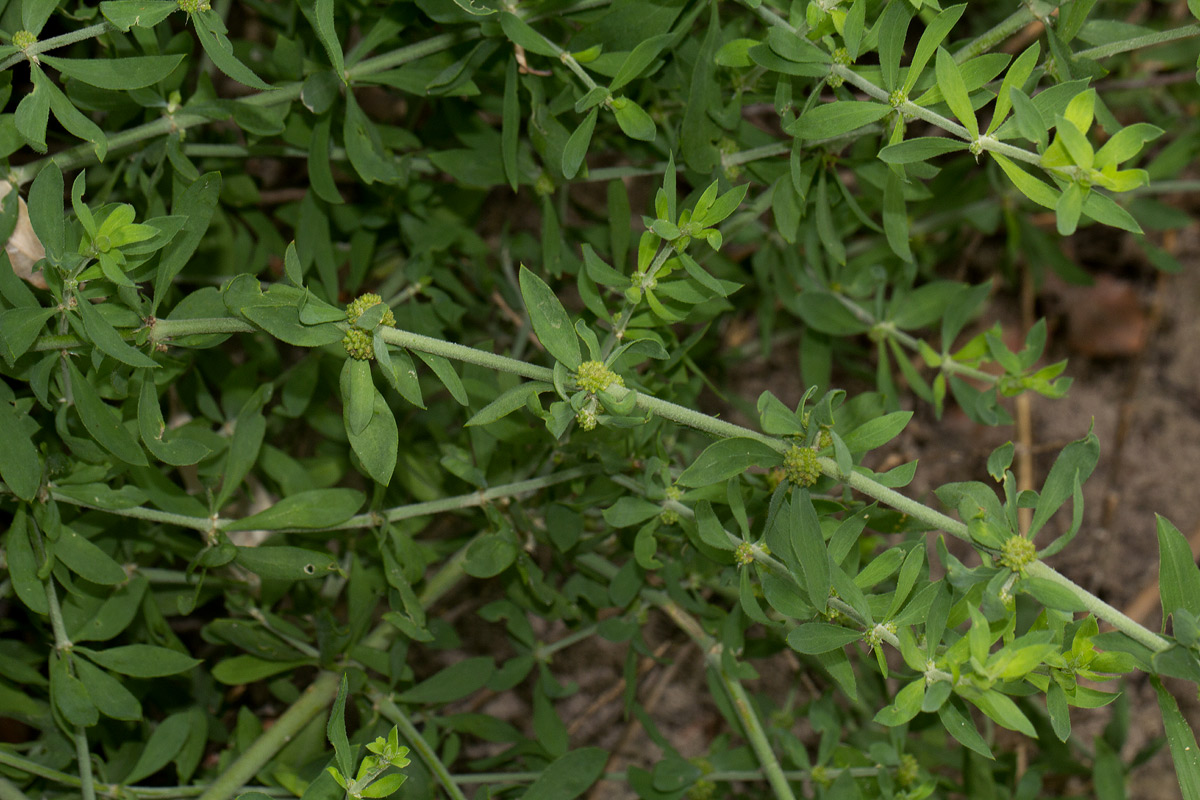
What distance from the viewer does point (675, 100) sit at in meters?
2.13

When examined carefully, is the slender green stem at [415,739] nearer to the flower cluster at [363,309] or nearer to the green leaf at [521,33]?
the flower cluster at [363,309]

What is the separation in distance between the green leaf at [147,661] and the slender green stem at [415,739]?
0.39 meters

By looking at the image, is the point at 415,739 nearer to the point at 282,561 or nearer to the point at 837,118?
the point at 282,561

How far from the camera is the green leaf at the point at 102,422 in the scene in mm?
1673

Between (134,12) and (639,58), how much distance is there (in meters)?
0.81

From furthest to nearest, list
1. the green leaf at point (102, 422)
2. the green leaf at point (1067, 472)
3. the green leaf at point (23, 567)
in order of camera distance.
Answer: the green leaf at point (23, 567) < the green leaf at point (102, 422) < the green leaf at point (1067, 472)

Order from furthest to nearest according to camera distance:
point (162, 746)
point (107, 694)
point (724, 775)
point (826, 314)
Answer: point (826, 314)
point (724, 775)
point (162, 746)
point (107, 694)

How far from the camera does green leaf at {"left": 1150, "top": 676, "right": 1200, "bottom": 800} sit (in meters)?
1.47

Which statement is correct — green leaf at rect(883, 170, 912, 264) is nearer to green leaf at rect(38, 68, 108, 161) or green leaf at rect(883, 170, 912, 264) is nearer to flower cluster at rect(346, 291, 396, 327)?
flower cluster at rect(346, 291, 396, 327)

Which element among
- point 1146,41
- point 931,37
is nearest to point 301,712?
point 931,37

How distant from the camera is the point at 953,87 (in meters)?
1.44

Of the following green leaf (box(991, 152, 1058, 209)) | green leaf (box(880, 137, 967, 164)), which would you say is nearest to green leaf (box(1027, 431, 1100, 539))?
green leaf (box(991, 152, 1058, 209))

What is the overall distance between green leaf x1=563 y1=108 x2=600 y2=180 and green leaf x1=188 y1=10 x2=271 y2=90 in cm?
52

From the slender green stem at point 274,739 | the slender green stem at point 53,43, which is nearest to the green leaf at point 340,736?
the slender green stem at point 274,739
